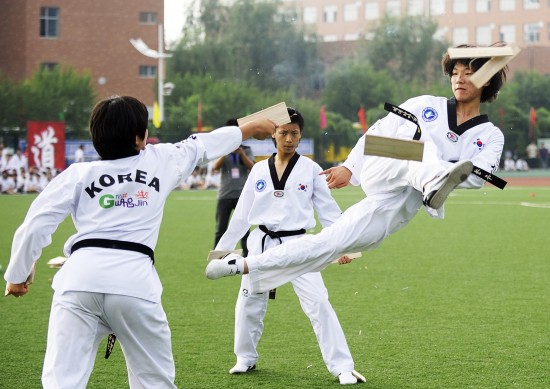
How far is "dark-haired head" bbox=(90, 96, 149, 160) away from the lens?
4.63m

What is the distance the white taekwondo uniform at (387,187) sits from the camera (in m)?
6.07

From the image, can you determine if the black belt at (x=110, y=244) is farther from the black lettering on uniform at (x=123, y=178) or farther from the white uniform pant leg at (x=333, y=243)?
the white uniform pant leg at (x=333, y=243)

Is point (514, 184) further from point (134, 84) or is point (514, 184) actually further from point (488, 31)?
point (488, 31)

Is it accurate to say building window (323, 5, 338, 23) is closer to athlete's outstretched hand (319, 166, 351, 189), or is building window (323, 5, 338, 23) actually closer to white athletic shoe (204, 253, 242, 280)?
athlete's outstretched hand (319, 166, 351, 189)

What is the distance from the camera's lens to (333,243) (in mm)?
6082

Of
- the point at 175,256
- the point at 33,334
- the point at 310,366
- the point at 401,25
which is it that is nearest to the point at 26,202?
the point at 175,256

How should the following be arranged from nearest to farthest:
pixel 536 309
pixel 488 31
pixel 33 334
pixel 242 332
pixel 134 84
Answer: pixel 242 332
pixel 33 334
pixel 536 309
pixel 134 84
pixel 488 31

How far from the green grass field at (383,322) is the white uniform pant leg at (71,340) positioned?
89.3 inches

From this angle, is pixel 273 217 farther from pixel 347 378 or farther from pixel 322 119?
pixel 322 119

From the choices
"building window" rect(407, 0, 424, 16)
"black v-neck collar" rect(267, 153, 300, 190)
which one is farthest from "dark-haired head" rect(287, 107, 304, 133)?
"building window" rect(407, 0, 424, 16)

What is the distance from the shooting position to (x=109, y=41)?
53438 millimetres

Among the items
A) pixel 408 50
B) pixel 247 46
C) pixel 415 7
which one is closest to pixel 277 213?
pixel 247 46

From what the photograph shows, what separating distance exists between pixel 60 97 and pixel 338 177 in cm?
4150

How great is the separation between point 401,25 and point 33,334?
5232 cm
